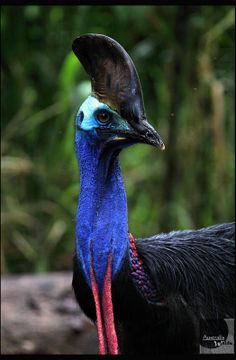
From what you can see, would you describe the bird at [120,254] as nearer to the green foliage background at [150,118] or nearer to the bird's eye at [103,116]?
the bird's eye at [103,116]

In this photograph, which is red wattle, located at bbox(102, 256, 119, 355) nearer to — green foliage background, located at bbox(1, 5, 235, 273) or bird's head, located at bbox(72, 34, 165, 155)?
bird's head, located at bbox(72, 34, 165, 155)

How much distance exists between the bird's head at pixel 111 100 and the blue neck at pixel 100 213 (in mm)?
53

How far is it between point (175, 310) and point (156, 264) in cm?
15

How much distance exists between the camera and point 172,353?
8.56 ft

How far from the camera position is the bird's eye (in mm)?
2346

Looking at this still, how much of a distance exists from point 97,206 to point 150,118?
9.12ft

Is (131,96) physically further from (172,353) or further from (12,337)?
(12,337)

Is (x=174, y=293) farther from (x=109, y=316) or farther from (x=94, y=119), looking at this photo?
(x=94, y=119)

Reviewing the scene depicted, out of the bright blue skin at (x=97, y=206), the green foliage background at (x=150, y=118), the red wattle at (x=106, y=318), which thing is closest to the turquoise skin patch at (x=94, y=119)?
the bright blue skin at (x=97, y=206)

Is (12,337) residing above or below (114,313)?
below

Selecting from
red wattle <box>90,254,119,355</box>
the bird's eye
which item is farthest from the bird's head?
red wattle <box>90,254,119,355</box>

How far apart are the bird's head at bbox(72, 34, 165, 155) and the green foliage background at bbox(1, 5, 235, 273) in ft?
6.80

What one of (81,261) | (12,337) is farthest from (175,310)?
(12,337)
